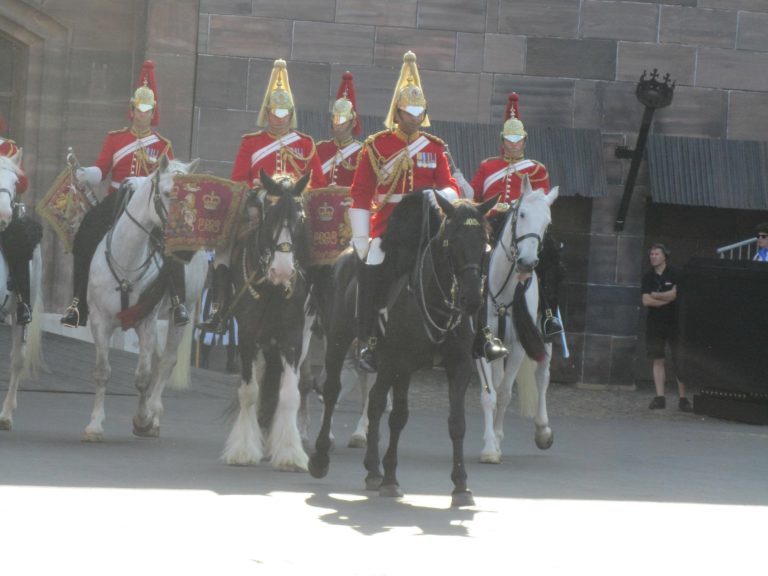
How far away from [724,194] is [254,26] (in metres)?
6.07

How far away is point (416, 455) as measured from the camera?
1407 centimetres

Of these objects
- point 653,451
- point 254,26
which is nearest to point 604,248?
point 254,26

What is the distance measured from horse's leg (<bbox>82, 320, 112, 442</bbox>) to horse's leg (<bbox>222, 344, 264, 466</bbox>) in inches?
57.8

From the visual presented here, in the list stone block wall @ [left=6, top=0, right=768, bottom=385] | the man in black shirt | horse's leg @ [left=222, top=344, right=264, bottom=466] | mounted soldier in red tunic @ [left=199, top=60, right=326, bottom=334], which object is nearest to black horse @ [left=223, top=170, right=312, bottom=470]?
horse's leg @ [left=222, top=344, right=264, bottom=466]

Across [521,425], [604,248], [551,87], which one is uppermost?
[551,87]

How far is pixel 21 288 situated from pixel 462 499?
5.12 metres

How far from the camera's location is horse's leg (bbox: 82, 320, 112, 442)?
44.3 feet

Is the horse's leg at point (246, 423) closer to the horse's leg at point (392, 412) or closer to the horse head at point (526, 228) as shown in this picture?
the horse's leg at point (392, 412)

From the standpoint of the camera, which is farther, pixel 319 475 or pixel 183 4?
pixel 183 4

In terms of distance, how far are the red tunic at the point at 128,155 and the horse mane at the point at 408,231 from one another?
3971mm

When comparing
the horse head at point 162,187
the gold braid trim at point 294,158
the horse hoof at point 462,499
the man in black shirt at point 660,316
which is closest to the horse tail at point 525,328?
the gold braid trim at point 294,158

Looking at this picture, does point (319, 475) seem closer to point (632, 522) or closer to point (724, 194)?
point (632, 522)

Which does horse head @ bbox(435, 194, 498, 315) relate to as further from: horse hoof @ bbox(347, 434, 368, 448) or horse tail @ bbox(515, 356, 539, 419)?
horse tail @ bbox(515, 356, 539, 419)

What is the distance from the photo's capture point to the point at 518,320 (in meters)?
14.1
